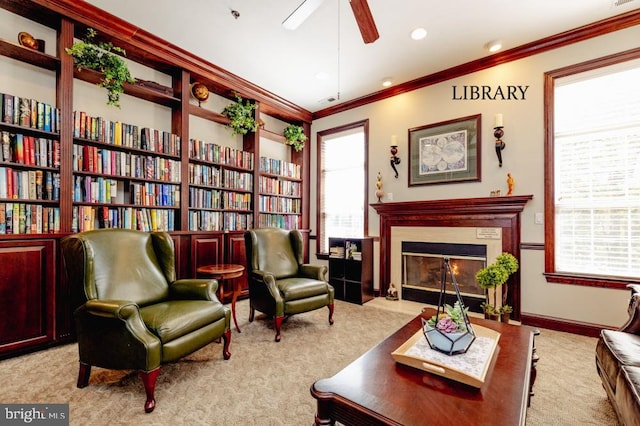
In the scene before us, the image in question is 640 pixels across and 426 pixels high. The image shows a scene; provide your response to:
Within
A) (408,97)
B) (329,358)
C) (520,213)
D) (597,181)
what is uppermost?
(408,97)

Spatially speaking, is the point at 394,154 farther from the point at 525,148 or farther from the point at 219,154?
the point at 219,154

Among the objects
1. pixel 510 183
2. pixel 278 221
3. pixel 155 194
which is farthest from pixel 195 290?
pixel 510 183

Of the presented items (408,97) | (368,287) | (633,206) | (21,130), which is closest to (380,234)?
(368,287)

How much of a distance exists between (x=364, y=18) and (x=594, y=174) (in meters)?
2.75

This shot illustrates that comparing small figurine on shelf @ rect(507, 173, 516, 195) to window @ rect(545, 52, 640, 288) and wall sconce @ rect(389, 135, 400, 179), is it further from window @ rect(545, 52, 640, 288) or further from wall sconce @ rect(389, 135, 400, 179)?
wall sconce @ rect(389, 135, 400, 179)

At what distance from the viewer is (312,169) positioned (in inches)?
199

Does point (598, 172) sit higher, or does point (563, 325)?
point (598, 172)

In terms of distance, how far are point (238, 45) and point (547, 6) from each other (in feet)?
9.75

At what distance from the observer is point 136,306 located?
67.1 inches

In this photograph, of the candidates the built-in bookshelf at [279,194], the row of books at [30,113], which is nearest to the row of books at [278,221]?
the built-in bookshelf at [279,194]

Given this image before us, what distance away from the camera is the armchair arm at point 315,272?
3145 mm

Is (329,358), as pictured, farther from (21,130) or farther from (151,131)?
(21,130)

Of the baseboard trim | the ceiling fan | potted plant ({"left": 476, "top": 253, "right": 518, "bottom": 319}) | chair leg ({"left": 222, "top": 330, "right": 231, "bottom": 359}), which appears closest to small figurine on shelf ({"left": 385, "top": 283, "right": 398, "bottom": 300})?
potted plant ({"left": 476, "top": 253, "right": 518, "bottom": 319})

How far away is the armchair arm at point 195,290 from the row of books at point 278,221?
2.04 m
